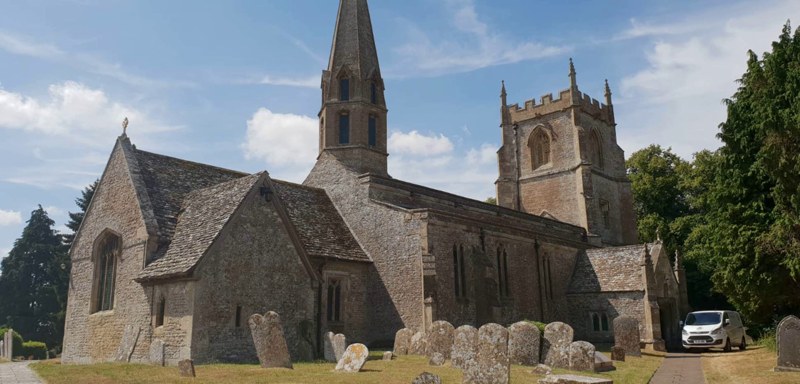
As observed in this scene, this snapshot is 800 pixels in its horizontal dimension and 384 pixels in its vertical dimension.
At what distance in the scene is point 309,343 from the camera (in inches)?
771

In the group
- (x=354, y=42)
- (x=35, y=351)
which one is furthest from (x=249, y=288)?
(x=35, y=351)

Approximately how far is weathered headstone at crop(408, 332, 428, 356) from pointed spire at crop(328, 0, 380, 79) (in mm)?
15677

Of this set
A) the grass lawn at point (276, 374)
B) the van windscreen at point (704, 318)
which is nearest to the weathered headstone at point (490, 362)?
the grass lawn at point (276, 374)

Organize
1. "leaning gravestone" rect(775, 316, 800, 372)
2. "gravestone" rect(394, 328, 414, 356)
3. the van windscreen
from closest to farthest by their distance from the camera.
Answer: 1. "leaning gravestone" rect(775, 316, 800, 372)
2. "gravestone" rect(394, 328, 414, 356)
3. the van windscreen

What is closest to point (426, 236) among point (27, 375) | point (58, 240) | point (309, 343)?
point (309, 343)

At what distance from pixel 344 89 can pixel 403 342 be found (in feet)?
50.5

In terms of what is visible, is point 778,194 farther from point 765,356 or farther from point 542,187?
point 542,187

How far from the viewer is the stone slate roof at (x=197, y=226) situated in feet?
59.3

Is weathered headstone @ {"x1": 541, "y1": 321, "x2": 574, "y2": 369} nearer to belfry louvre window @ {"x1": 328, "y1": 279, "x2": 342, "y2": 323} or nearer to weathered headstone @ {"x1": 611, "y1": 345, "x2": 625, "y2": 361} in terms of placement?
weathered headstone @ {"x1": 611, "y1": 345, "x2": 625, "y2": 361}

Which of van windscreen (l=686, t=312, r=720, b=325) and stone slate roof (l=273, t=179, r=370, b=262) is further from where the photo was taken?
van windscreen (l=686, t=312, r=720, b=325)

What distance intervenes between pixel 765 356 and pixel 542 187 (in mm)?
26573

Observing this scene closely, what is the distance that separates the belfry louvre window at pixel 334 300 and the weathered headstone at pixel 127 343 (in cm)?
791

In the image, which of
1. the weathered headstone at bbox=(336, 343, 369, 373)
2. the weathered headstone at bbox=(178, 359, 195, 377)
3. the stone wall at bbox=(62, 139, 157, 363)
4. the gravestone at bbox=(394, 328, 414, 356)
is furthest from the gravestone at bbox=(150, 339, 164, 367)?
the gravestone at bbox=(394, 328, 414, 356)

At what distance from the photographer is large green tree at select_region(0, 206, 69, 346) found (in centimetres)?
4691
